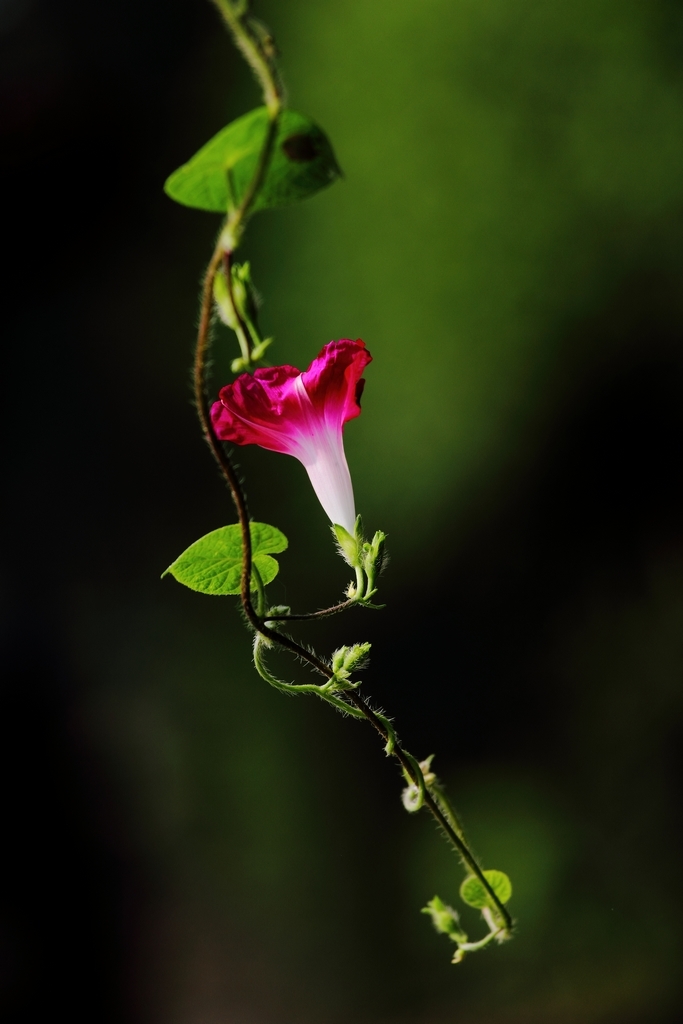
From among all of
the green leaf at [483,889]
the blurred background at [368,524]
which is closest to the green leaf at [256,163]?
the green leaf at [483,889]

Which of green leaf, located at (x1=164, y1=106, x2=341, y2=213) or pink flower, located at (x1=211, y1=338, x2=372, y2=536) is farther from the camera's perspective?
pink flower, located at (x1=211, y1=338, x2=372, y2=536)

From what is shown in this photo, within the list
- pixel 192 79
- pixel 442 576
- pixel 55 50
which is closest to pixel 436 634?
pixel 442 576

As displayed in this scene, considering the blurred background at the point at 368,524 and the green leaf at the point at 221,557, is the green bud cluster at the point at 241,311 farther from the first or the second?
the blurred background at the point at 368,524

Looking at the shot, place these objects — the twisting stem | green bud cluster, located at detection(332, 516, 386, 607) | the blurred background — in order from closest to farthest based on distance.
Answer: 1. the twisting stem
2. green bud cluster, located at detection(332, 516, 386, 607)
3. the blurred background

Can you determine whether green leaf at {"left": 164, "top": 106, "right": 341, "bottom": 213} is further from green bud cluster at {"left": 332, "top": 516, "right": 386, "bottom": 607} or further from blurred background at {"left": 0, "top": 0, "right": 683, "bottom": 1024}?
blurred background at {"left": 0, "top": 0, "right": 683, "bottom": 1024}

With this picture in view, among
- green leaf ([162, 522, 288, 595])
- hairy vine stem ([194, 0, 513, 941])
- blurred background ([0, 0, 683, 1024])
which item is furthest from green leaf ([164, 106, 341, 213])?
blurred background ([0, 0, 683, 1024])

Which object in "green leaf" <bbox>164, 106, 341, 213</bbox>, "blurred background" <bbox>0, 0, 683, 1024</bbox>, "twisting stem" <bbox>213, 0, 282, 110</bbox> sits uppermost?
"twisting stem" <bbox>213, 0, 282, 110</bbox>
